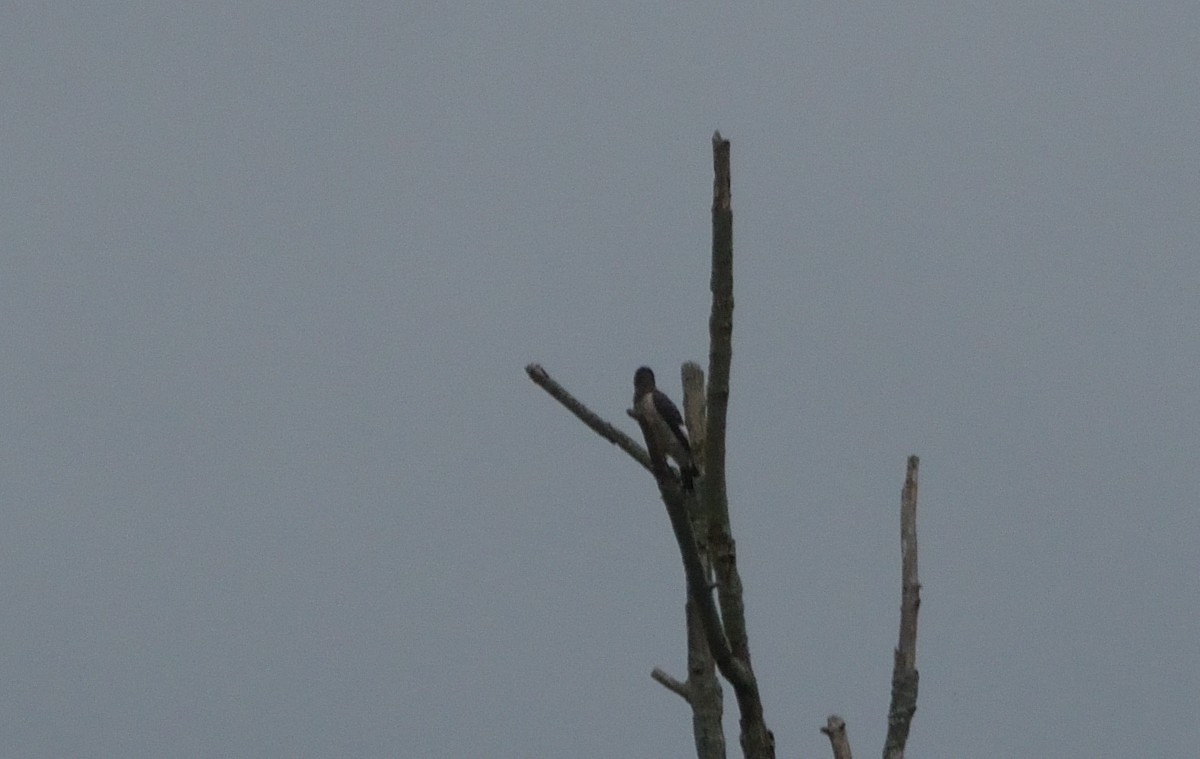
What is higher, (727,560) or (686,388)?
(686,388)

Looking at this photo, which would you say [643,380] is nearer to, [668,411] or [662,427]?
[668,411]

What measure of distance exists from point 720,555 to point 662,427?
523mm

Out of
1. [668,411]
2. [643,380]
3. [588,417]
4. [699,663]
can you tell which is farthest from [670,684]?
[643,380]

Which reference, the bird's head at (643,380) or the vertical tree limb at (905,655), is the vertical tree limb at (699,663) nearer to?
the vertical tree limb at (905,655)

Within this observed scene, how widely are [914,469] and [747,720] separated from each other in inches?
56.4

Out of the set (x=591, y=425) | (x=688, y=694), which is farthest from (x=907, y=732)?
(x=591, y=425)

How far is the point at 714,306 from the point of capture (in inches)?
230

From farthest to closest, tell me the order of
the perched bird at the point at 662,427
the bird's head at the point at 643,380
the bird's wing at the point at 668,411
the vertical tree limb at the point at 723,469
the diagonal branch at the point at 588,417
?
the bird's head at the point at 643,380 < the bird's wing at the point at 668,411 < the diagonal branch at the point at 588,417 < the perched bird at the point at 662,427 < the vertical tree limb at the point at 723,469

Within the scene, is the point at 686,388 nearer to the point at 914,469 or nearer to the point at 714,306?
the point at 914,469

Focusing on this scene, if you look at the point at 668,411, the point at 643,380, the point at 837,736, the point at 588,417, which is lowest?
the point at 837,736

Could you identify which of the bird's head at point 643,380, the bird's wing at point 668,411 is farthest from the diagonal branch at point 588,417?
the bird's head at point 643,380

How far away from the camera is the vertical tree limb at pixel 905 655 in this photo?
247 inches

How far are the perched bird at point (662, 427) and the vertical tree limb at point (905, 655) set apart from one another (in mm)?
1005

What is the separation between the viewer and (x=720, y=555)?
624cm
